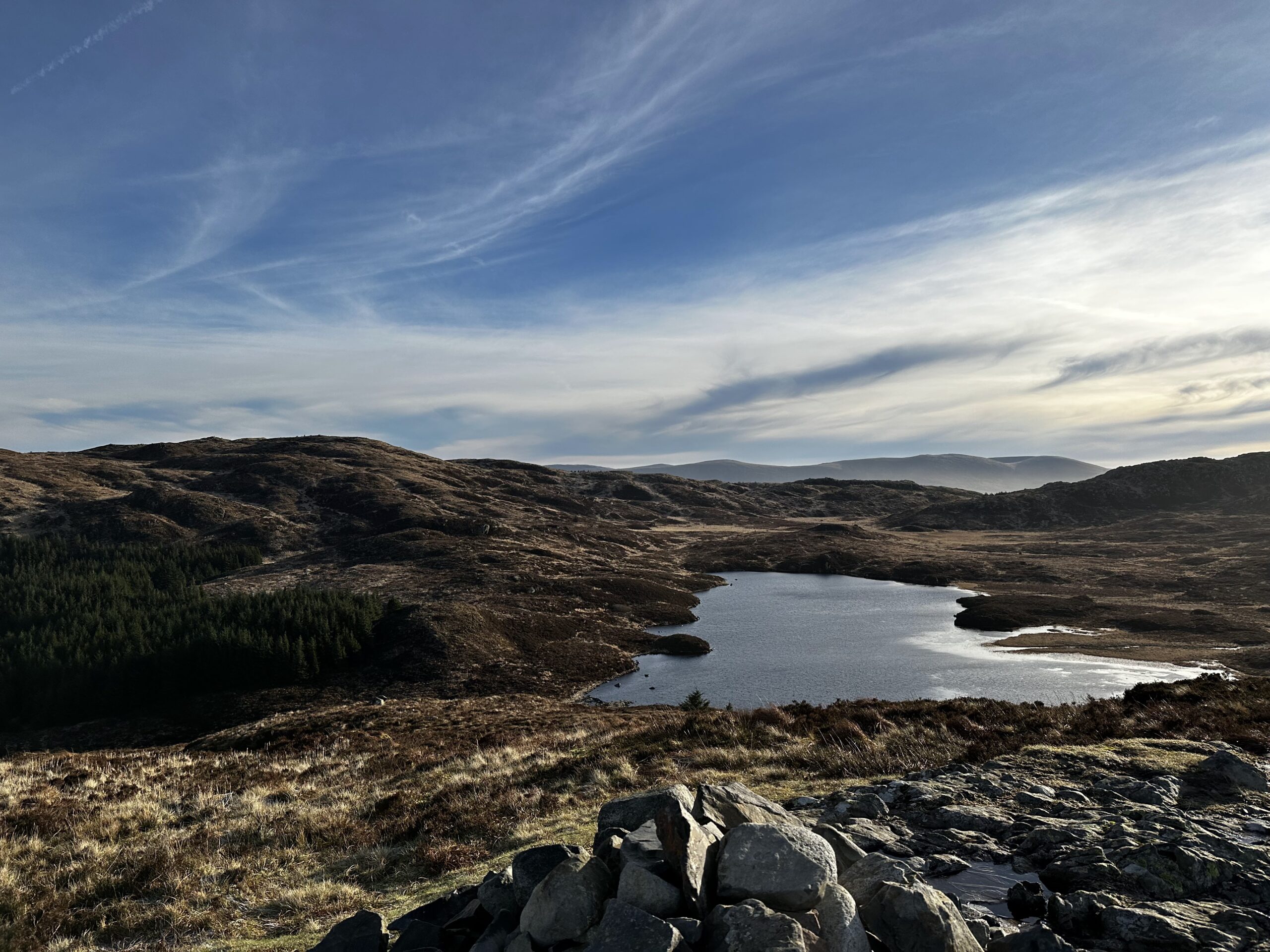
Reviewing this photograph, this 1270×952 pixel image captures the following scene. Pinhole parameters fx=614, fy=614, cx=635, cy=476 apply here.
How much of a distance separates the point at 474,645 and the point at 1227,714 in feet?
173

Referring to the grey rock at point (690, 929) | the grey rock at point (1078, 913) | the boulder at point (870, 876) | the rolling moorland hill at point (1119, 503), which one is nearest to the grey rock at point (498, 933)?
the grey rock at point (690, 929)

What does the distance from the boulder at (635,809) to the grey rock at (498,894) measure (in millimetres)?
1614

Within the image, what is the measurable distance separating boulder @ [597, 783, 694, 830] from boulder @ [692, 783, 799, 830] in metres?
0.30

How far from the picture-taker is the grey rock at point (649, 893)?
7605 mm

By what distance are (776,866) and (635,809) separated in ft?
10.7

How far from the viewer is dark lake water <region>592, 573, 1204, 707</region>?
4834 cm

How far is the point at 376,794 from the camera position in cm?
2077

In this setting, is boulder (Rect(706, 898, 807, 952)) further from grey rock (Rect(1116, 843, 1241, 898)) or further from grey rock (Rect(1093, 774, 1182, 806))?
grey rock (Rect(1093, 774, 1182, 806))

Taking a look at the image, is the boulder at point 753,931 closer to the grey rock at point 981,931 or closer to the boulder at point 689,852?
the boulder at point 689,852

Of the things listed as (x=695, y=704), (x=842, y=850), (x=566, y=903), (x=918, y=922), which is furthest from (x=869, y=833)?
(x=695, y=704)

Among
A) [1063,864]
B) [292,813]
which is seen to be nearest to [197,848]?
[292,813]

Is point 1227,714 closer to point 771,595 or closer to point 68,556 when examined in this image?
point 771,595

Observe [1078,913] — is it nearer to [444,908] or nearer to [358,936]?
[444,908]

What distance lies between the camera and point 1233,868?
9094 mm
